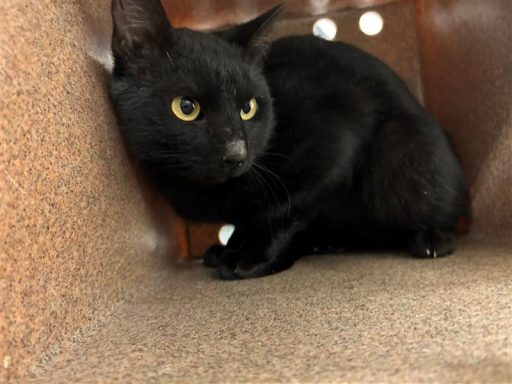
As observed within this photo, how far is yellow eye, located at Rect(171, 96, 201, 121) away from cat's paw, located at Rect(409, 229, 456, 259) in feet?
1.97

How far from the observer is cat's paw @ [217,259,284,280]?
1.16 meters

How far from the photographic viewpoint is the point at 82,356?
2.38 feet

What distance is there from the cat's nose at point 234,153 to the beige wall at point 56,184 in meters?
0.23

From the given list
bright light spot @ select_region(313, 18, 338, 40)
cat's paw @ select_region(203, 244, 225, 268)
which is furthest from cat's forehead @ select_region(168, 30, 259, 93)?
bright light spot @ select_region(313, 18, 338, 40)

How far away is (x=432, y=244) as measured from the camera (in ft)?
3.93

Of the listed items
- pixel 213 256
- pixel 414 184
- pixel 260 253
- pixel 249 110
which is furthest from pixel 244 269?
pixel 414 184

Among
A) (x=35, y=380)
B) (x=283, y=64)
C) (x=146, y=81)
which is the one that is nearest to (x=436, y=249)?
(x=283, y=64)

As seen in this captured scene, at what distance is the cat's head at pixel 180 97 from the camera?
1.01 m

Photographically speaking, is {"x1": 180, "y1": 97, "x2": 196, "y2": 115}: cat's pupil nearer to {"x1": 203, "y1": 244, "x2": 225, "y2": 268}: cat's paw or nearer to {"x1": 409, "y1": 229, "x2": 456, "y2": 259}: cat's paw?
{"x1": 203, "y1": 244, "x2": 225, "y2": 268}: cat's paw

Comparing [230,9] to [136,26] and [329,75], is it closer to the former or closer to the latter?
[329,75]

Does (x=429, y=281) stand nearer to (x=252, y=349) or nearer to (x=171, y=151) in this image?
(x=252, y=349)

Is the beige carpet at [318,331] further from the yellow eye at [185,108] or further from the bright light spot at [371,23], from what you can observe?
the bright light spot at [371,23]

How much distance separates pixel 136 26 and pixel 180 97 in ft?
0.56

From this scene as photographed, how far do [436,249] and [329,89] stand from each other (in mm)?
467
